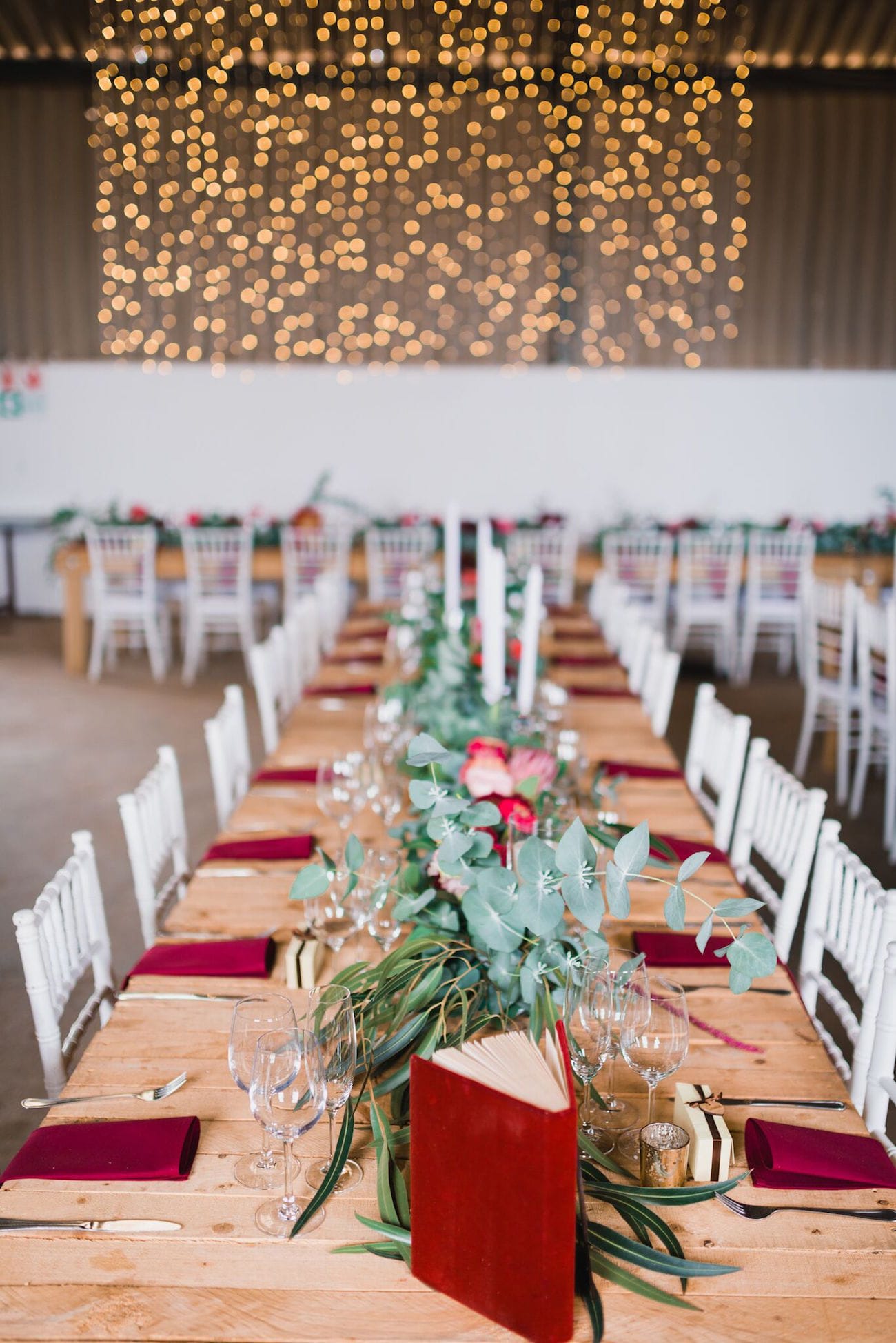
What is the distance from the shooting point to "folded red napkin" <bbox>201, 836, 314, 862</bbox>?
2160mm

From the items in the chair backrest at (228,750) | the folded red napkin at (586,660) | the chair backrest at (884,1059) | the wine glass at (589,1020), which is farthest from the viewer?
the folded red napkin at (586,660)

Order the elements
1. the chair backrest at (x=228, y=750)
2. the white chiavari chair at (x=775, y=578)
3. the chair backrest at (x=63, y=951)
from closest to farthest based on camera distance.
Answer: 1. the chair backrest at (x=63, y=951)
2. the chair backrest at (x=228, y=750)
3. the white chiavari chair at (x=775, y=578)

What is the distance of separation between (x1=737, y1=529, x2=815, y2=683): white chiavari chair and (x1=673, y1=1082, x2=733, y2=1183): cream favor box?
5.80 metres

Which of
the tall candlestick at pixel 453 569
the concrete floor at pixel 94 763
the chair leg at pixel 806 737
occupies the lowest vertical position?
the concrete floor at pixel 94 763

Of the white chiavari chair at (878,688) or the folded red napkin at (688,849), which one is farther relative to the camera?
the white chiavari chair at (878,688)

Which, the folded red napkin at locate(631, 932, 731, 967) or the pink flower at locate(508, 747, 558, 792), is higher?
the pink flower at locate(508, 747, 558, 792)

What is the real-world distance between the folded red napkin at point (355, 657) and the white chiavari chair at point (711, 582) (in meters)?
3.17

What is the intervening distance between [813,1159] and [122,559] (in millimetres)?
5914

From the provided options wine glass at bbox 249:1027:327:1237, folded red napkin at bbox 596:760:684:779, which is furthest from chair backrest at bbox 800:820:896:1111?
wine glass at bbox 249:1027:327:1237

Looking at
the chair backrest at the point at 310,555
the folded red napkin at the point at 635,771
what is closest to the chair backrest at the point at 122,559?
the chair backrest at the point at 310,555

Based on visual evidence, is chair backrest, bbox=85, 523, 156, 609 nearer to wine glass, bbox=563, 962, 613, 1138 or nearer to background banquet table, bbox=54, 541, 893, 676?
background banquet table, bbox=54, 541, 893, 676

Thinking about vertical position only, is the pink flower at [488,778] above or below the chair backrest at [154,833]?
above

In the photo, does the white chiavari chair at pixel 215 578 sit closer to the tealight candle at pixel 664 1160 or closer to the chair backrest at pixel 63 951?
the chair backrest at pixel 63 951

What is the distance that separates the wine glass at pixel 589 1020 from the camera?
1280 mm
